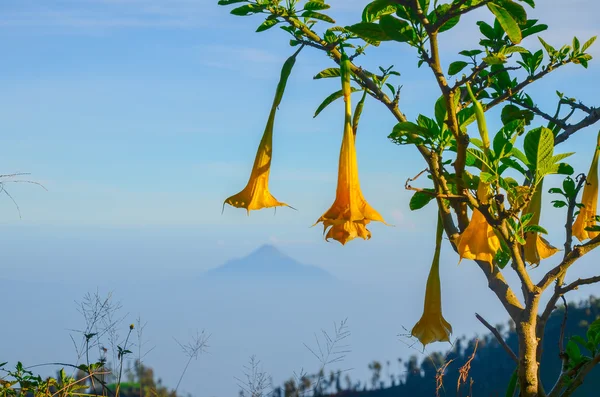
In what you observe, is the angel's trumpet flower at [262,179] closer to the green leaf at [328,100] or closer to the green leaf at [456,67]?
the green leaf at [328,100]

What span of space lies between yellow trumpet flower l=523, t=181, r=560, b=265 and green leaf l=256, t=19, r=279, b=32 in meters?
0.82

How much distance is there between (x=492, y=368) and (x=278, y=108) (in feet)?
10.8

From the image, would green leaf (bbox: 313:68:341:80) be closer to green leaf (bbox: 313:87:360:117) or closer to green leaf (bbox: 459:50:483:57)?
green leaf (bbox: 313:87:360:117)

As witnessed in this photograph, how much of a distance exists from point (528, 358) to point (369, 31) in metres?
0.96

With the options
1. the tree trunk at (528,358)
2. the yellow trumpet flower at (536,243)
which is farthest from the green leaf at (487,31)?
the tree trunk at (528,358)

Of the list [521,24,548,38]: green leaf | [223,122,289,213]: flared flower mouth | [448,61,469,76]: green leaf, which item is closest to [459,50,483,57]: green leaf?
[448,61,469,76]: green leaf

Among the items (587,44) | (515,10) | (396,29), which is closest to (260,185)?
(396,29)

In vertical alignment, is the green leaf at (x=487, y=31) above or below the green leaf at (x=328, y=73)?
above

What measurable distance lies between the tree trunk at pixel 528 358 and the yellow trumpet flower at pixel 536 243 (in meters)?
0.17

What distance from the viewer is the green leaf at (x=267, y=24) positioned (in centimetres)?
165

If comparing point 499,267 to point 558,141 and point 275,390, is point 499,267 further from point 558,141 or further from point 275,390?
point 275,390

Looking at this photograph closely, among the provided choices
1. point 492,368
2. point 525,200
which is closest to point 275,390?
point 492,368

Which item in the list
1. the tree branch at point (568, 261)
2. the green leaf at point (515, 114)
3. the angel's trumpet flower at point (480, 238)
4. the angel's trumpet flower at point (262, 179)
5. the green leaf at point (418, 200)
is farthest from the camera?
the green leaf at point (515, 114)

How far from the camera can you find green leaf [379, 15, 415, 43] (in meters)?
1.56
